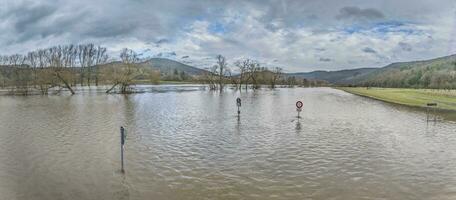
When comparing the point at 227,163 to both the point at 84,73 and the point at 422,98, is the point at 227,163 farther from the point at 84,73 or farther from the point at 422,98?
the point at 84,73

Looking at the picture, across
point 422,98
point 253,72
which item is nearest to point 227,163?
point 422,98

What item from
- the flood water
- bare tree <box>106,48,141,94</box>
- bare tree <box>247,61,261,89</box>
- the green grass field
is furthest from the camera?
bare tree <box>247,61,261,89</box>

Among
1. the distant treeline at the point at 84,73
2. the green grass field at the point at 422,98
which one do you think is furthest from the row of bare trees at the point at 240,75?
the green grass field at the point at 422,98

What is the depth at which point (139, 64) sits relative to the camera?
68688 millimetres

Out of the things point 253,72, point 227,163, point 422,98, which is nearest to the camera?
point 227,163

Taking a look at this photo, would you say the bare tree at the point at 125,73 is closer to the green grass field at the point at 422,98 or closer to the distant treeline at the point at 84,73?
the distant treeline at the point at 84,73

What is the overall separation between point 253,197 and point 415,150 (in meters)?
8.48

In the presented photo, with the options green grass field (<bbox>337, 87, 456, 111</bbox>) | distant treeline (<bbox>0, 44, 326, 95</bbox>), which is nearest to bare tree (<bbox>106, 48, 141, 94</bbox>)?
distant treeline (<bbox>0, 44, 326, 95</bbox>)

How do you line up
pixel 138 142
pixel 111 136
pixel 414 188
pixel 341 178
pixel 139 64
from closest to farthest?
pixel 414 188, pixel 341 178, pixel 138 142, pixel 111 136, pixel 139 64

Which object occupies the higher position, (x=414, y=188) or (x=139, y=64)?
(x=139, y=64)

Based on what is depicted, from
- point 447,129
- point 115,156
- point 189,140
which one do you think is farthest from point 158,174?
point 447,129

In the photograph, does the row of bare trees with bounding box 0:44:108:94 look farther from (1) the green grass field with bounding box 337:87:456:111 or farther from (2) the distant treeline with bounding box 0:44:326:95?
(1) the green grass field with bounding box 337:87:456:111

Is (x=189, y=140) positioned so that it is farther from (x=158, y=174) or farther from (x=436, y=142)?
(x=436, y=142)

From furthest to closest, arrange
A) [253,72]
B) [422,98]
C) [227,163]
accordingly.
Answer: [253,72], [422,98], [227,163]
